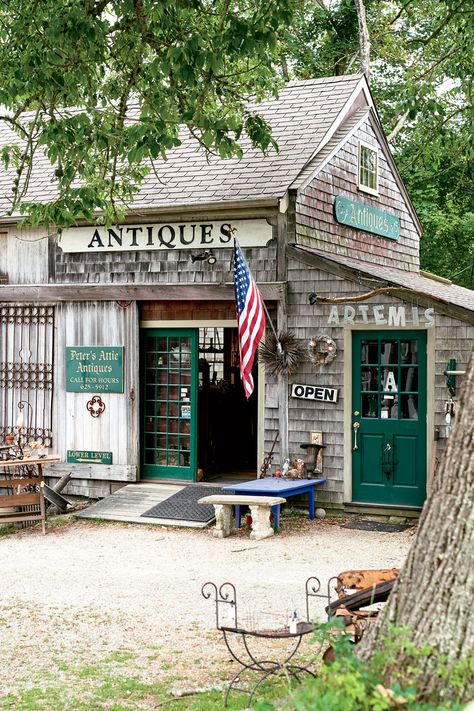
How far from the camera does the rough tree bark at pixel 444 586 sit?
437 centimetres

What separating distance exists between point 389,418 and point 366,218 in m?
4.83

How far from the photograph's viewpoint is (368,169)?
16.4m

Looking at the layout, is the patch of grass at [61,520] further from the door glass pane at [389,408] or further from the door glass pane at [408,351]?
the door glass pane at [408,351]

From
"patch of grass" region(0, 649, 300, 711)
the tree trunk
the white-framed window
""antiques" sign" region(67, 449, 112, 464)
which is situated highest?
the tree trunk

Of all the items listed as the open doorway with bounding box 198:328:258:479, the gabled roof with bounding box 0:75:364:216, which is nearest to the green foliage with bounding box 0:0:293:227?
the gabled roof with bounding box 0:75:364:216

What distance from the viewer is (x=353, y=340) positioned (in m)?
12.5

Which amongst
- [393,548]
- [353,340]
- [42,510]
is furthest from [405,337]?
[42,510]

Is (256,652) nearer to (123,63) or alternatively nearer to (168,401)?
(123,63)

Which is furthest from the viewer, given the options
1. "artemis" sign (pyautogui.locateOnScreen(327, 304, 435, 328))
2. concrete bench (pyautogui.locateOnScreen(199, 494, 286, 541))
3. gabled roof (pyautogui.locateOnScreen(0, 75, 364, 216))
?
gabled roof (pyautogui.locateOnScreen(0, 75, 364, 216))

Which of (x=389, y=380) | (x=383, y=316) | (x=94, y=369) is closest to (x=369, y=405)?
(x=389, y=380)

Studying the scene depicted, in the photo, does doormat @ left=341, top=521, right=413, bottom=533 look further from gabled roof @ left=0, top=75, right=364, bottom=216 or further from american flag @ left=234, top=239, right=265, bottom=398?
gabled roof @ left=0, top=75, right=364, bottom=216

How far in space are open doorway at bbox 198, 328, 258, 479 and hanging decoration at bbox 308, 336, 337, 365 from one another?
203cm

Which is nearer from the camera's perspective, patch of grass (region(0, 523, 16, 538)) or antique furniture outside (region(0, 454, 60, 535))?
antique furniture outside (region(0, 454, 60, 535))

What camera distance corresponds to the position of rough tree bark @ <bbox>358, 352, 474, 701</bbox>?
14.3 ft
